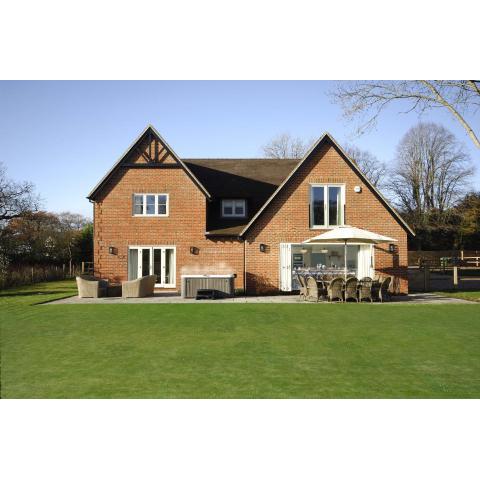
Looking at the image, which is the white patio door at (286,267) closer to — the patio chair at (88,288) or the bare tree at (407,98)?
the bare tree at (407,98)

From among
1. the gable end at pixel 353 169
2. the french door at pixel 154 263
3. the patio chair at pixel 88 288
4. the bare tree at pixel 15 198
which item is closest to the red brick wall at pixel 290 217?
the gable end at pixel 353 169

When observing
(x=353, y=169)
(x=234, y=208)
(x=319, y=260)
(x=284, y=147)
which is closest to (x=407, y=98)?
(x=353, y=169)

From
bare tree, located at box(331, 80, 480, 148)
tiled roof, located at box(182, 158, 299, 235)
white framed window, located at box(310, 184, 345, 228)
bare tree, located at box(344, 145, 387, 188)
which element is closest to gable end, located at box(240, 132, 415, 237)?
white framed window, located at box(310, 184, 345, 228)

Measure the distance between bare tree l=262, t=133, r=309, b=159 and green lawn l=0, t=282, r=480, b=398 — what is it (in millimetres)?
31657

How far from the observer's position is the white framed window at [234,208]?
2255 centimetres

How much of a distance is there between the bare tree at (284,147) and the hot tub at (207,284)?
90.3 feet

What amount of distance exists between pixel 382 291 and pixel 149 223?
1169cm

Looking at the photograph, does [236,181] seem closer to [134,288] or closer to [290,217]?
[290,217]

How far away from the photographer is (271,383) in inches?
230

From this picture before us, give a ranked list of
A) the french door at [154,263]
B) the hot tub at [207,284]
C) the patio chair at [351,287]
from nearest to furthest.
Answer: the patio chair at [351,287] → the hot tub at [207,284] → the french door at [154,263]

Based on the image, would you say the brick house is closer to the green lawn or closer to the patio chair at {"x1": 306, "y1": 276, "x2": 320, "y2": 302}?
→ the patio chair at {"x1": 306, "y1": 276, "x2": 320, "y2": 302}

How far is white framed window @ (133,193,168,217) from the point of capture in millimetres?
21281
